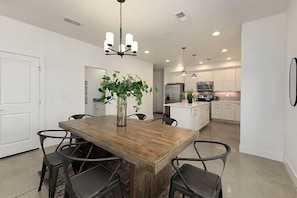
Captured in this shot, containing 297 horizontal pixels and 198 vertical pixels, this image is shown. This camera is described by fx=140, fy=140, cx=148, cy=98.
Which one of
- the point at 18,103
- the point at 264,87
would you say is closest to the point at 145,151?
the point at 264,87

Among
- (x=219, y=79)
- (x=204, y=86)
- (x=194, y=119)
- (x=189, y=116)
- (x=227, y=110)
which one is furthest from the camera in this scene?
(x=204, y=86)

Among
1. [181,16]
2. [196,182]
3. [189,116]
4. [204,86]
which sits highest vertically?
[181,16]

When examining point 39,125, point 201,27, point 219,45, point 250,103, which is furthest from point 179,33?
point 39,125

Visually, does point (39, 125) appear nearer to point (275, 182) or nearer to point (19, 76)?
point (19, 76)

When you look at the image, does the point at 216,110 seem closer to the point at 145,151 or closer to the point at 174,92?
the point at 174,92

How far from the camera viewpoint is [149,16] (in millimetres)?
2701

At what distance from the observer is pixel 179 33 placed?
345cm

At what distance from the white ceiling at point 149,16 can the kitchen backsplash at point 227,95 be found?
3.67 metres

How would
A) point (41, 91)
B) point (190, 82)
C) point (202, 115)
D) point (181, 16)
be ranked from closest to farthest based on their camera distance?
point (181, 16) < point (41, 91) < point (202, 115) < point (190, 82)

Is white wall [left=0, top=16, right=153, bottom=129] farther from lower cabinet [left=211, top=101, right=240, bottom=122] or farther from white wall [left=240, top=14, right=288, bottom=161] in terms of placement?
lower cabinet [left=211, top=101, right=240, bottom=122]

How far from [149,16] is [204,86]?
17.6 ft

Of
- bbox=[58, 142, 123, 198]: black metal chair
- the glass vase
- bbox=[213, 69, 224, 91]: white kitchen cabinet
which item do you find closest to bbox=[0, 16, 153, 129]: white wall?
the glass vase

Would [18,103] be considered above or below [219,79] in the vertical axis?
below

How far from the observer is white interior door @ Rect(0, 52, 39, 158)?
2.77m
